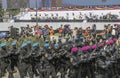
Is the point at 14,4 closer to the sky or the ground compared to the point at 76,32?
closer to the ground

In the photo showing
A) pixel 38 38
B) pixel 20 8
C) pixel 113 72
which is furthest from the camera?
pixel 20 8

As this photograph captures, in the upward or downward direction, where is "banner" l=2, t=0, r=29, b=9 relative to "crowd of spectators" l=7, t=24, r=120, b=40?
downward

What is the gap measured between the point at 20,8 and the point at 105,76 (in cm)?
4219

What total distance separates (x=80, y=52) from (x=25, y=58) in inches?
89.9

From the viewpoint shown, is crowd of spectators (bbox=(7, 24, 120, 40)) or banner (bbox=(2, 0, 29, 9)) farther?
banner (bbox=(2, 0, 29, 9))

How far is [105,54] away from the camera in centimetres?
1362

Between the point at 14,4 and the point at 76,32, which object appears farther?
the point at 14,4

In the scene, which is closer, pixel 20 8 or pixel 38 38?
pixel 38 38

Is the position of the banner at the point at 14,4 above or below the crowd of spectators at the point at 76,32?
below

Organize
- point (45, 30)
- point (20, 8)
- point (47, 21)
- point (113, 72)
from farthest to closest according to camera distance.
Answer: point (20, 8), point (47, 21), point (45, 30), point (113, 72)

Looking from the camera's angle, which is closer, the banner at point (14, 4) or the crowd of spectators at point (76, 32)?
the crowd of spectators at point (76, 32)

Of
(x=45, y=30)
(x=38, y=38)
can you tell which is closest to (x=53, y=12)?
(x=45, y=30)

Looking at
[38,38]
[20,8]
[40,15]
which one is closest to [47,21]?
[40,15]

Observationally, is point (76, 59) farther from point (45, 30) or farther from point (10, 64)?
point (45, 30)
